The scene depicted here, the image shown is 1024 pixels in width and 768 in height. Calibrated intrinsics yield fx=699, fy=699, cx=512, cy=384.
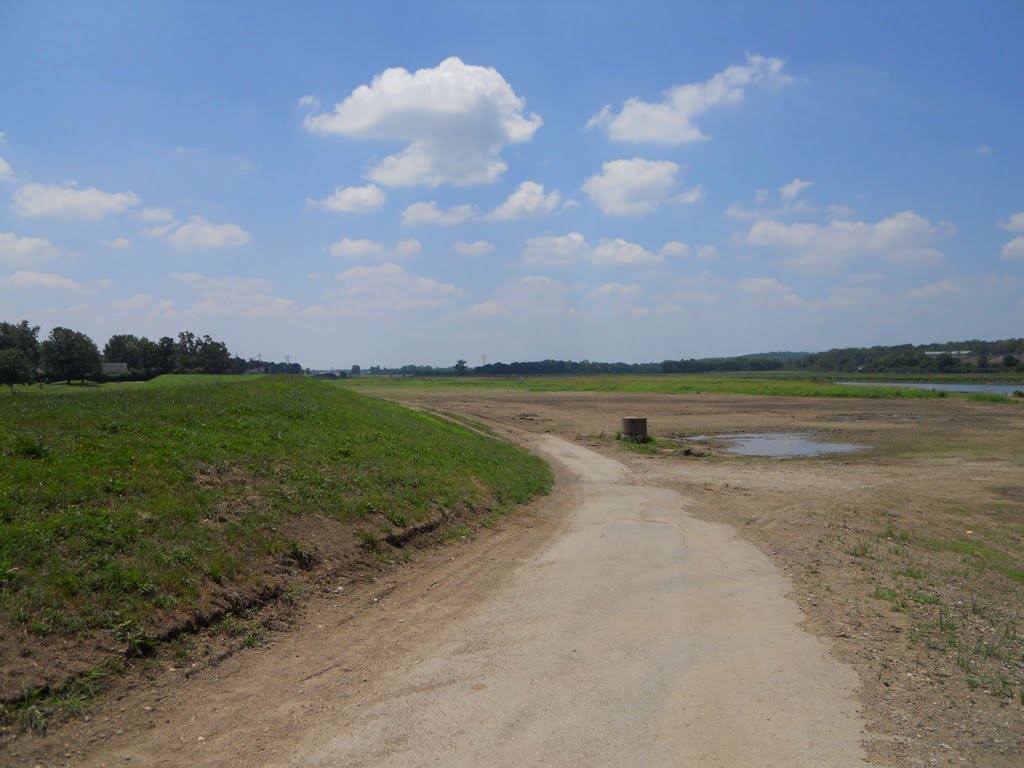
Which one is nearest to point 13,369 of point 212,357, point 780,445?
point 780,445

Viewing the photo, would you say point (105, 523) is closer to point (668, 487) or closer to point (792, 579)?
point (792, 579)

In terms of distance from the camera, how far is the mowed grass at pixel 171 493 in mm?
6457

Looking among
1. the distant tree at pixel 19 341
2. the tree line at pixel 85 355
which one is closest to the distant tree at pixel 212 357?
the tree line at pixel 85 355

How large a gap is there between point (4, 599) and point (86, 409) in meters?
6.38

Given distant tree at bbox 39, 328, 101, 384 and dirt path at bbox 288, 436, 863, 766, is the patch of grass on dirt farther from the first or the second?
distant tree at bbox 39, 328, 101, 384

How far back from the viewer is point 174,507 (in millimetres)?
8391

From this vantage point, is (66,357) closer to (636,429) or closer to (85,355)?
(85,355)

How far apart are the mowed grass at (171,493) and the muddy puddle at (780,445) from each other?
21340 mm

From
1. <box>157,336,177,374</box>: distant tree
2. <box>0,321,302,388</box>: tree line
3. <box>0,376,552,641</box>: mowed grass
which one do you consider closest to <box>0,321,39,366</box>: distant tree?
<box>0,321,302,388</box>: tree line

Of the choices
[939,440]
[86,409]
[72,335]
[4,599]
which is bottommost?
[939,440]

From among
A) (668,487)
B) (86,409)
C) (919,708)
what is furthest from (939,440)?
(86,409)

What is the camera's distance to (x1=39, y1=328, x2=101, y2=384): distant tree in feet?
108

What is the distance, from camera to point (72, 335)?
1398 inches

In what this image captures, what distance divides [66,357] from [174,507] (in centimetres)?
3039
